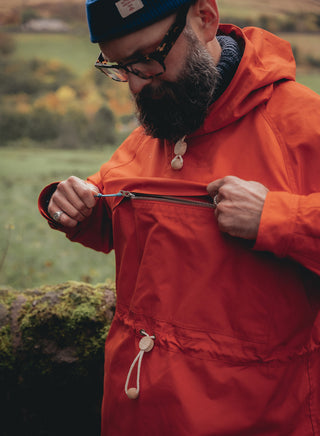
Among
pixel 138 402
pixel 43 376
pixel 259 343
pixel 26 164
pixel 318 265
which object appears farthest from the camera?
pixel 26 164

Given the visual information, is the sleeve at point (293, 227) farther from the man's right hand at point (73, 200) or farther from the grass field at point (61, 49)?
the grass field at point (61, 49)

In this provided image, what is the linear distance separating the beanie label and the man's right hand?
690 millimetres

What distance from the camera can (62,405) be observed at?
2.36 meters

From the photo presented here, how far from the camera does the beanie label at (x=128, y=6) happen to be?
1323 mm

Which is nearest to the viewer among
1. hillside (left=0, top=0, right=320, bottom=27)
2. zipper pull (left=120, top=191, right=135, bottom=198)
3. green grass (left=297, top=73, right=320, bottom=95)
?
zipper pull (left=120, top=191, right=135, bottom=198)

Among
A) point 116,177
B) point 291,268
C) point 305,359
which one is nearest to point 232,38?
point 116,177

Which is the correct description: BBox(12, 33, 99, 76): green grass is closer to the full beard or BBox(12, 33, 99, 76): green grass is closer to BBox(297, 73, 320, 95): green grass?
BBox(297, 73, 320, 95): green grass

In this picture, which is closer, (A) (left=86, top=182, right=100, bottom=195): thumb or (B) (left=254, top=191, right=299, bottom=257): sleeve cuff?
(B) (left=254, top=191, right=299, bottom=257): sleeve cuff

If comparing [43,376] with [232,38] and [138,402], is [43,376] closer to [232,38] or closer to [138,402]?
[138,402]

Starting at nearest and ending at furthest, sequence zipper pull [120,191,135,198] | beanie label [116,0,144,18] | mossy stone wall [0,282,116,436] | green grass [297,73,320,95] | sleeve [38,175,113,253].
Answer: beanie label [116,0,144,18], zipper pull [120,191,135,198], sleeve [38,175,113,253], mossy stone wall [0,282,116,436], green grass [297,73,320,95]

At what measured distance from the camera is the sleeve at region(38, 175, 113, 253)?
1834 mm

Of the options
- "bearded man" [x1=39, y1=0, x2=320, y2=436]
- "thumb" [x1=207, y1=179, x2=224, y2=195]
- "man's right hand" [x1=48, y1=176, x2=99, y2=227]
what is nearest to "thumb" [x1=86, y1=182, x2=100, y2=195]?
"man's right hand" [x1=48, y1=176, x2=99, y2=227]

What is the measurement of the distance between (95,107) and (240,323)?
2.76 meters

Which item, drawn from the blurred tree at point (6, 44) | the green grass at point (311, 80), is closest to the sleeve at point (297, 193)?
the green grass at point (311, 80)
